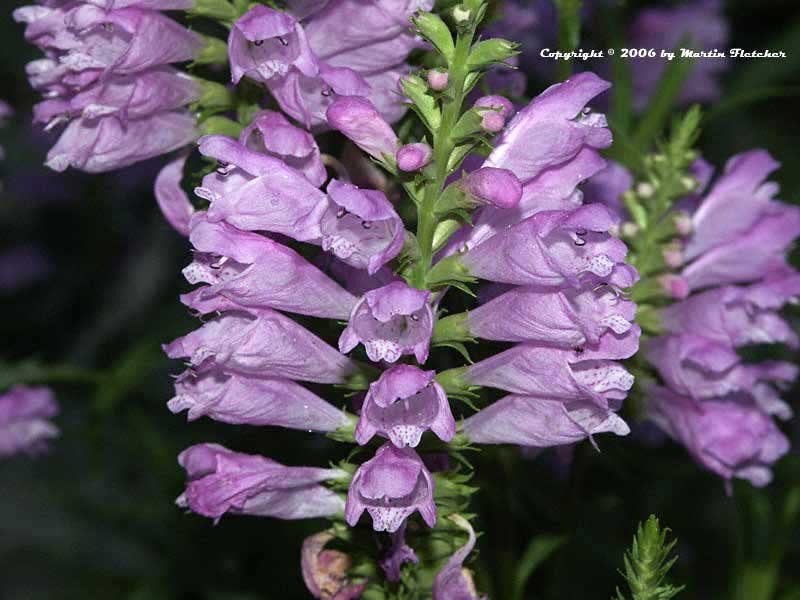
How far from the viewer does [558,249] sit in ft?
4.74

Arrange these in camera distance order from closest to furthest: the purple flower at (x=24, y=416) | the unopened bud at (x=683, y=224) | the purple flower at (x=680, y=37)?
1. the unopened bud at (x=683, y=224)
2. the purple flower at (x=24, y=416)
3. the purple flower at (x=680, y=37)

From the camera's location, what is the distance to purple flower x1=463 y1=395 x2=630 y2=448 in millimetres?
1514

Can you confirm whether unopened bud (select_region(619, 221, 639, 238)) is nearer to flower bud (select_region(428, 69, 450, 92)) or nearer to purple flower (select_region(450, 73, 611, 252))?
purple flower (select_region(450, 73, 611, 252))

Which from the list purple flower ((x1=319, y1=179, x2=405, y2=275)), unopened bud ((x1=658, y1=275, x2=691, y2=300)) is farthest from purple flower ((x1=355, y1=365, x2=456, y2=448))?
unopened bud ((x1=658, y1=275, x2=691, y2=300))

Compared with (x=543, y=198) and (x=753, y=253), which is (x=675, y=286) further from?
(x=543, y=198)

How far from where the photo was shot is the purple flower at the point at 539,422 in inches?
59.6

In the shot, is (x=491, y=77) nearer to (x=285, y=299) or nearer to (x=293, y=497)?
(x=285, y=299)

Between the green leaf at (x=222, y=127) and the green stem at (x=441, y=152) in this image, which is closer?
the green stem at (x=441, y=152)

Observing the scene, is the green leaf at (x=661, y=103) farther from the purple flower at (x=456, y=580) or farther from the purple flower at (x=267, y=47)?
the purple flower at (x=456, y=580)

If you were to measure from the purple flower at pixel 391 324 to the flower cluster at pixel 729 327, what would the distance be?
28.0 inches

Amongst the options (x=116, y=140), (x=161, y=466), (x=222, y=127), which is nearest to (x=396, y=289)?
(x=222, y=127)

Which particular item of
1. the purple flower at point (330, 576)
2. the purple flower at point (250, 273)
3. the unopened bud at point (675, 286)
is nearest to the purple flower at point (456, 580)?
the purple flower at point (330, 576)

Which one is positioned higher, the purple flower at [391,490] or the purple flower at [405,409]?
the purple flower at [405,409]

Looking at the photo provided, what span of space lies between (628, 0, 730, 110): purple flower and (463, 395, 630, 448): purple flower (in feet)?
7.43
